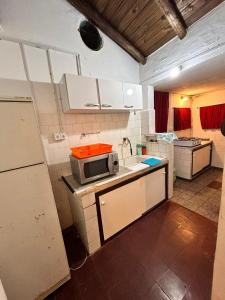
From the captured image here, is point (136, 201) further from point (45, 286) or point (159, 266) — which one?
point (45, 286)

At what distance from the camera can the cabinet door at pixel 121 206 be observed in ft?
4.93

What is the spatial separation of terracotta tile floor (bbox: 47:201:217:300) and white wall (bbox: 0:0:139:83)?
222 cm

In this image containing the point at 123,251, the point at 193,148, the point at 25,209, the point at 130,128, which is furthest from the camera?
the point at 193,148

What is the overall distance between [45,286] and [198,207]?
214cm

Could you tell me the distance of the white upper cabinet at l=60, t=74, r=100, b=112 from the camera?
141 cm

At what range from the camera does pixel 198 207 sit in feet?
6.85

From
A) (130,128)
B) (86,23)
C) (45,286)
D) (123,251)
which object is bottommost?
(123,251)

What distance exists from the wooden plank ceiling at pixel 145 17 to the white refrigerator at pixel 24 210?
169 cm

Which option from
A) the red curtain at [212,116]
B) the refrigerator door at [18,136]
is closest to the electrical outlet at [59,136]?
the refrigerator door at [18,136]

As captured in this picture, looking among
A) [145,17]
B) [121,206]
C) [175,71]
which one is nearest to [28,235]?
[121,206]

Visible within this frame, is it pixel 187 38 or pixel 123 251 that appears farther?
pixel 187 38

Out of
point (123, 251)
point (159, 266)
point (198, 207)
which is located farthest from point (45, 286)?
point (198, 207)

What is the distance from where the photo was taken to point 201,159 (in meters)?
3.12

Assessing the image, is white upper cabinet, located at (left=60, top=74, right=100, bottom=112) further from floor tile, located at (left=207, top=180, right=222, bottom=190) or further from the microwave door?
floor tile, located at (left=207, top=180, right=222, bottom=190)
